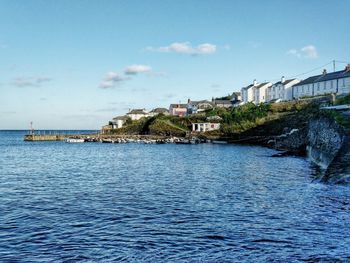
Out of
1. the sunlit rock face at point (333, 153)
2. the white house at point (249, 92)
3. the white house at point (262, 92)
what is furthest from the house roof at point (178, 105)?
the sunlit rock face at point (333, 153)

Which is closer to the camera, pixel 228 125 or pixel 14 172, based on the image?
pixel 14 172

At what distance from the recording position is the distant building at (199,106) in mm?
166400

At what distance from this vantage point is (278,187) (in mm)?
33188

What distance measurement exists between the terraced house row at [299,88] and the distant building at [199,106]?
16.5 m

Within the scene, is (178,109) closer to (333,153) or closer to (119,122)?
A: (119,122)

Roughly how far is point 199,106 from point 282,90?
42942 millimetres

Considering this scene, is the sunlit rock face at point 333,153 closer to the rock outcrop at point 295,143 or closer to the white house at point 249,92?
the rock outcrop at point 295,143

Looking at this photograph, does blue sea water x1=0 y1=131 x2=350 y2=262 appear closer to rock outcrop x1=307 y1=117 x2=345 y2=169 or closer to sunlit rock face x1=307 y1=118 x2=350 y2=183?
sunlit rock face x1=307 y1=118 x2=350 y2=183

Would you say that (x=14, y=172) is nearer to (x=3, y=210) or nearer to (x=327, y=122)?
(x=3, y=210)

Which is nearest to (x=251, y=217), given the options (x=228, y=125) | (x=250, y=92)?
(x=228, y=125)

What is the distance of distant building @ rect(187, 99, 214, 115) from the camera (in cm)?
16640

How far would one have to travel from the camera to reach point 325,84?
115 m

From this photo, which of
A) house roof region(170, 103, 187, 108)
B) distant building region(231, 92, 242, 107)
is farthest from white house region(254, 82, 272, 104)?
house roof region(170, 103, 187, 108)

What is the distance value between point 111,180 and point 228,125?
9195 centimetres
